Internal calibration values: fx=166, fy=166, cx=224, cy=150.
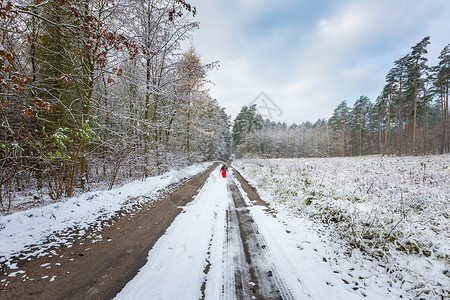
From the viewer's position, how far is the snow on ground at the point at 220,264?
2393mm

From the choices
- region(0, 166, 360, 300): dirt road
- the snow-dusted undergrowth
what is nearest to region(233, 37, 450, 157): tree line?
the snow-dusted undergrowth

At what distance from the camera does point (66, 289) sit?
2295mm

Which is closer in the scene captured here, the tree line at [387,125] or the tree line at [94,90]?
the tree line at [94,90]

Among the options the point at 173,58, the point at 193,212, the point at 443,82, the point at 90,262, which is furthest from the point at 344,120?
the point at 90,262

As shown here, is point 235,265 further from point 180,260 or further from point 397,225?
point 397,225

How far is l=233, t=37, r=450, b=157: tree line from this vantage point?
21.2m

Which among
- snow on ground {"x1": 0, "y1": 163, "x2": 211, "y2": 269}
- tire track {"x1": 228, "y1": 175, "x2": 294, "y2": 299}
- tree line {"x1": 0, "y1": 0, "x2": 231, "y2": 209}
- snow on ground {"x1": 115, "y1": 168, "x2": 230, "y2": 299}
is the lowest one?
tire track {"x1": 228, "y1": 175, "x2": 294, "y2": 299}

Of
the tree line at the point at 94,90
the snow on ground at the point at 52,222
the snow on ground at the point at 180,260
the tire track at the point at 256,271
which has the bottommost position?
the tire track at the point at 256,271

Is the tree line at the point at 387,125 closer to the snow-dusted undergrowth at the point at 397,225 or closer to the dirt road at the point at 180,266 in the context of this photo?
the snow-dusted undergrowth at the point at 397,225

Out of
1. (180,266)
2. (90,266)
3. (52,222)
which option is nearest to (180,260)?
(180,266)

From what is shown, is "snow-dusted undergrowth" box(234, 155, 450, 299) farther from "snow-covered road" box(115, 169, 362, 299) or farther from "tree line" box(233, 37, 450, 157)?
"tree line" box(233, 37, 450, 157)

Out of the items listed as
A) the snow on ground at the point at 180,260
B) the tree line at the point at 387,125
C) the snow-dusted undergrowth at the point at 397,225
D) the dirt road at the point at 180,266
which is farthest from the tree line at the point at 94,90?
the tree line at the point at 387,125

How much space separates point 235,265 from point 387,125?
109ft

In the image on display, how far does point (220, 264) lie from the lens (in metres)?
2.97
